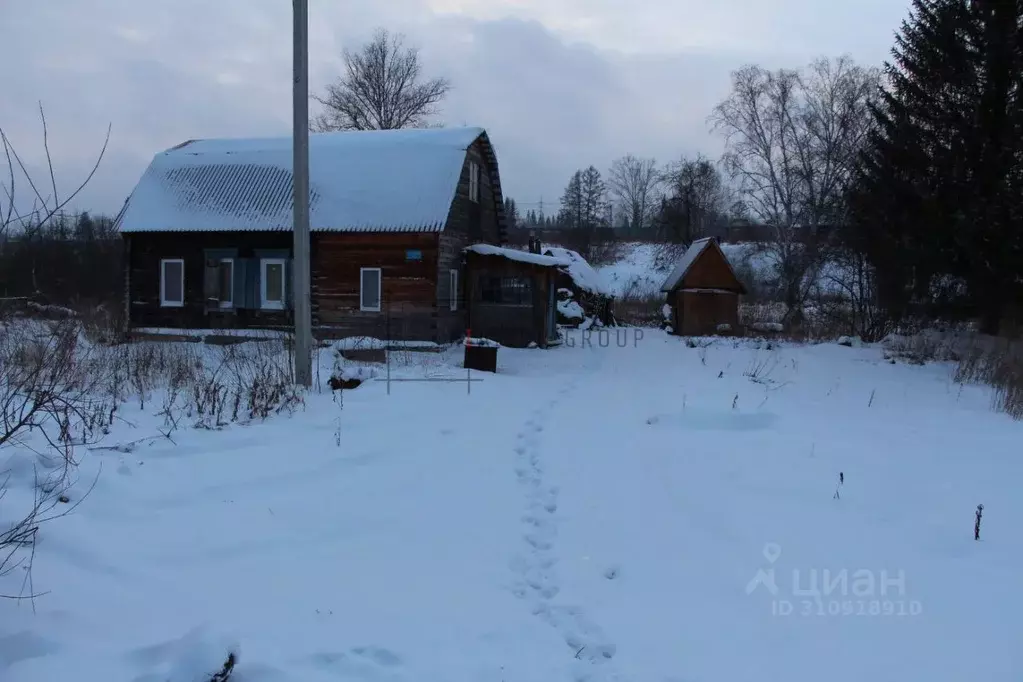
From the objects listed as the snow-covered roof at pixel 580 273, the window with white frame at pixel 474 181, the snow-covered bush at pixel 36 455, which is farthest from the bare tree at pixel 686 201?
the snow-covered bush at pixel 36 455

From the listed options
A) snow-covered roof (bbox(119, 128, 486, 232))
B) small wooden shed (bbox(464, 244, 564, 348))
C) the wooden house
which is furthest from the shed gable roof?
snow-covered roof (bbox(119, 128, 486, 232))

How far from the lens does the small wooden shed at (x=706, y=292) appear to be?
28.9 metres

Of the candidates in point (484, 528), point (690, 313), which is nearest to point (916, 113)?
point (690, 313)

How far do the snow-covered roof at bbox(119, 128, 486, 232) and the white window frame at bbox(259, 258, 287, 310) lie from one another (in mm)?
1026

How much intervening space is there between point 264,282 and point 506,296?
22.4 feet

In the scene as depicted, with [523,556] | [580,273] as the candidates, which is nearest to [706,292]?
[580,273]

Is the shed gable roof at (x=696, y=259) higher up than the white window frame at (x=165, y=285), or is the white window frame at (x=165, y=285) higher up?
the shed gable roof at (x=696, y=259)

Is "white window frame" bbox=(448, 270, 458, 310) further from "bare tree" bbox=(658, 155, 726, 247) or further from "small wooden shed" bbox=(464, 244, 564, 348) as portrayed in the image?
"bare tree" bbox=(658, 155, 726, 247)

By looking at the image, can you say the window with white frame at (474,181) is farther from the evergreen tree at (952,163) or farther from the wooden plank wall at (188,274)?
the evergreen tree at (952,163)

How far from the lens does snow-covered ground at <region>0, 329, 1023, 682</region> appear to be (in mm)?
3535

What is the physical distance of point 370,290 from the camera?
747 inches

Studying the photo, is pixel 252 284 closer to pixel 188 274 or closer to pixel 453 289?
pixel 188 274

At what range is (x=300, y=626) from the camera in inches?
148

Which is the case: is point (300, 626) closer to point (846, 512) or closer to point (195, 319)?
point (846, 512)
